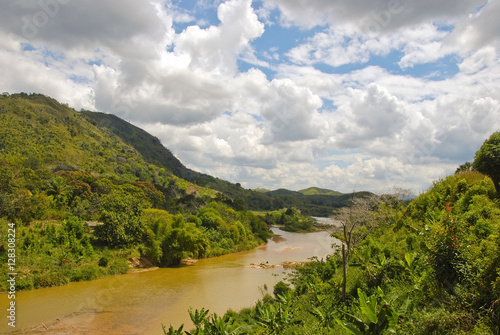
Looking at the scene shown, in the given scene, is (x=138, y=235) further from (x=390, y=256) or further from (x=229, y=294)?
(x=390, y=256)

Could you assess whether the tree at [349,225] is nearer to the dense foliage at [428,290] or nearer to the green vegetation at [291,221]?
the dense foliage at [428,290]

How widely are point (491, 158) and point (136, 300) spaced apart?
24.0 metres

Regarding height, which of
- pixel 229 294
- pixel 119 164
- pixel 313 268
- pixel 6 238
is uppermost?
pixel 119 164

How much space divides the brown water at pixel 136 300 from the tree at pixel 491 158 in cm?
1086

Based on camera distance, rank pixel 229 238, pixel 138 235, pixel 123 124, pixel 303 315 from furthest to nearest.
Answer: pixel 123 124 → pixel 229 238 → pixel 138 235 → pixel 303 315

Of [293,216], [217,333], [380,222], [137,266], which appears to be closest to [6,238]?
[137,266]

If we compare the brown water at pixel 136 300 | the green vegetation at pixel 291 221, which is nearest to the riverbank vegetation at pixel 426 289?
the brown water at pixel 136 300

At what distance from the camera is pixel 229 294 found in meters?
24.1

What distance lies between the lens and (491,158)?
484 inches

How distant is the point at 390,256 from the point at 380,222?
1101 centimetres

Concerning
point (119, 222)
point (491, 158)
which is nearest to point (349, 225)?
point (491, 158)

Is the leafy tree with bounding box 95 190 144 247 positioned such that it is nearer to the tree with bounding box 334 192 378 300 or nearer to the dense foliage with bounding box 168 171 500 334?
the dense foliage with bounding box 168 171 500 334

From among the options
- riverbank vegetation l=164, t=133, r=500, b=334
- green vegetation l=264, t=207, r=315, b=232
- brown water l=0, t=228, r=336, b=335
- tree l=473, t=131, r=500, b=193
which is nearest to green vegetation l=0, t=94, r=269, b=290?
brown water l=0, t=228, r=336, b=335

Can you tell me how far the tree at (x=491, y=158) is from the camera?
1216cm
